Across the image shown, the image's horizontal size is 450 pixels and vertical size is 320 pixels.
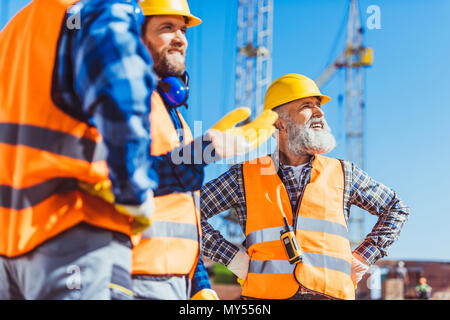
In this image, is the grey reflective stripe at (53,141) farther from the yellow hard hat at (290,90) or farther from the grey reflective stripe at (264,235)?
the yellow hard hat at (290,90)

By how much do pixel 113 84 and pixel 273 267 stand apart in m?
2.23

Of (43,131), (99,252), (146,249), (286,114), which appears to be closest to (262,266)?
(286,114)

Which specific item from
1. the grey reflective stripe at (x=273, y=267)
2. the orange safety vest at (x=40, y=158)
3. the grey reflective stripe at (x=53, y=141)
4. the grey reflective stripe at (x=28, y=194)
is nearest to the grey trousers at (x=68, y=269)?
the orange safety vest at (x=40, y=158)

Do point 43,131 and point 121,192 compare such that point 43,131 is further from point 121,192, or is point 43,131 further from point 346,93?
point 346,93

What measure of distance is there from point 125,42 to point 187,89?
103 centimetres

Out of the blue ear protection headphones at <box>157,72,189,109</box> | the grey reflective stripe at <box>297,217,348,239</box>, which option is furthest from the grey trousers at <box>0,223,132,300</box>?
the grey reflective stripe at <box>297,217,348,239</box>

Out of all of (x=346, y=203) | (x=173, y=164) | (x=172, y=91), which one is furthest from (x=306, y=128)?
(x=173, y=164)

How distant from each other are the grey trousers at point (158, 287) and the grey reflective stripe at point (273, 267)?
1320mm

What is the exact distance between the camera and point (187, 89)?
2.80 metres

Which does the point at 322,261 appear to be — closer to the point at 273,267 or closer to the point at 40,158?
the point at 273,267

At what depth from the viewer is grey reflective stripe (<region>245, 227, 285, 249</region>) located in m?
3.64

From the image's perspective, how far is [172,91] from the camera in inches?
107

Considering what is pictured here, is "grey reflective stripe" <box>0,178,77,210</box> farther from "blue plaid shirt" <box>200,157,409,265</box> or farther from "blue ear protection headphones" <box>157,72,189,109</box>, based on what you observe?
"blue plaid shirt" <box>200,157,409,265</box>

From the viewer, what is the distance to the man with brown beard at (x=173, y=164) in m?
2.26
